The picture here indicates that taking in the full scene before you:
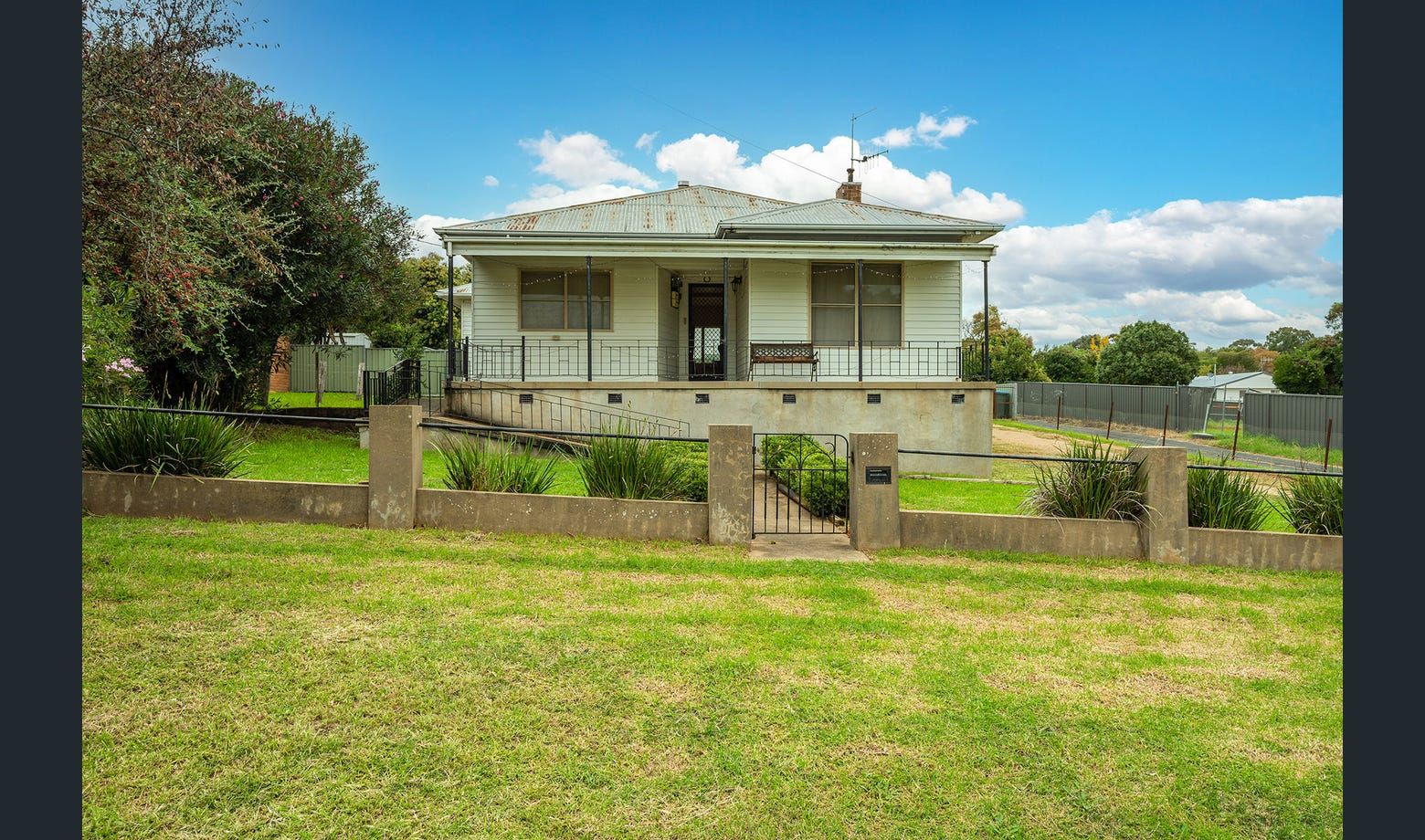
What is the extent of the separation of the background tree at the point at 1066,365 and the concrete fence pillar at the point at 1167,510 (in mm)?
50555

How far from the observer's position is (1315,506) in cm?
888

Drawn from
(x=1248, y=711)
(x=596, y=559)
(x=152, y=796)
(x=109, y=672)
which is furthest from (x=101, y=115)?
(x=1248, y=711)

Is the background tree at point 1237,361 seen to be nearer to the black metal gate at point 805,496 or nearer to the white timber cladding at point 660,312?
the white timber cladding at point 660,312

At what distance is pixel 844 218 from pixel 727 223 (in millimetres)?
2985

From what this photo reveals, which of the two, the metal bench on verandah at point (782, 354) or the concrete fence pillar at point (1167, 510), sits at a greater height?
the metal bench on verandah at point (782, 354)

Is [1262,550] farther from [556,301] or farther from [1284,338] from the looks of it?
[1284,338]

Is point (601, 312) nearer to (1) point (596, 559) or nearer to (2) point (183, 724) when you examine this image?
(1) point (596, 559)

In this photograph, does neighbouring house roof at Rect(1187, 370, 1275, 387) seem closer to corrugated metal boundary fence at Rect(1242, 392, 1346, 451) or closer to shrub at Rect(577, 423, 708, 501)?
corrugated metal boundary fence at Rect(1242, 392, 1346, 451)

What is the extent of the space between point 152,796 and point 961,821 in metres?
3.41

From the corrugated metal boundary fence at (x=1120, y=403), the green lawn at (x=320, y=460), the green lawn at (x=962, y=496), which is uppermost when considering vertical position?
the corrugated metal boundary fence at (x=1120, y=403)

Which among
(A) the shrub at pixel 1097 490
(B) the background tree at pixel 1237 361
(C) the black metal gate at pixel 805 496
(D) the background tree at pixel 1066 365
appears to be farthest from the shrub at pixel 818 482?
(B) the background tree at pixel 1237 361

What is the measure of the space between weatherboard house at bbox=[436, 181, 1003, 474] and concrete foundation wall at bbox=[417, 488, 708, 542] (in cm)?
747

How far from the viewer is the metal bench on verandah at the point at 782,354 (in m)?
16.7

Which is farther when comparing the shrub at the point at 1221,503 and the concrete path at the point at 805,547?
the shrub at the point at 1221,503
